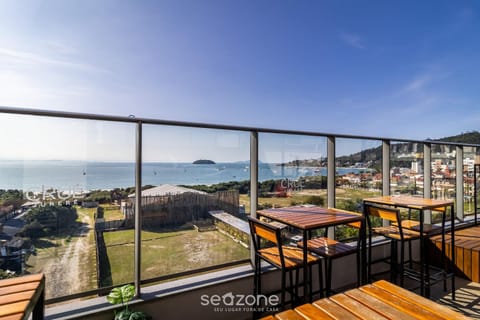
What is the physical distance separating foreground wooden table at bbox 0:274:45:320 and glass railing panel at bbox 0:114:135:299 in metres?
0.54

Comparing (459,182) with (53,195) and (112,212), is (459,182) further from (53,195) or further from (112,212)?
(53,195)

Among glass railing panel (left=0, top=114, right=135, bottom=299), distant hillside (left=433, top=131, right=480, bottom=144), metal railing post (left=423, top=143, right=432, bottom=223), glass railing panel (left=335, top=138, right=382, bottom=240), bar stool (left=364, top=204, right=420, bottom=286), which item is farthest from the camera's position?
distant hillside (left=433, top=131, right=480, bottom=144)

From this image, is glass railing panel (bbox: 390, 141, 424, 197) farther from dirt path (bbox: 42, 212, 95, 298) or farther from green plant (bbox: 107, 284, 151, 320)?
dirt path (bbox: 42, 212, 95, 298)

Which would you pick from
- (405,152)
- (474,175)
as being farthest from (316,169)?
(474,175)

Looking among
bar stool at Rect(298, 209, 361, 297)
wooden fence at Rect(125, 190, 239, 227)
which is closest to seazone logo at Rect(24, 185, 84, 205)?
wooden fence at Rect(125, 190, 239, 227)

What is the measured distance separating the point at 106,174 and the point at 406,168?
4175 millimetres

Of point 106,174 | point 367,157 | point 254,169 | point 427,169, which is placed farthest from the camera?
point 427,169

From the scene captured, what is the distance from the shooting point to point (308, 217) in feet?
7.04

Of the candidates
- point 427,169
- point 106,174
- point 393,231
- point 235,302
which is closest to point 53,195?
point 106,174

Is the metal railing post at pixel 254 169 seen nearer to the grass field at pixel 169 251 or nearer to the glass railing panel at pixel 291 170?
the glass railing panel at pixel 291 170

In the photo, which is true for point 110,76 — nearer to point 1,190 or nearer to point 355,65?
point 1,190

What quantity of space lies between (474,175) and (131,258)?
6.26 metres

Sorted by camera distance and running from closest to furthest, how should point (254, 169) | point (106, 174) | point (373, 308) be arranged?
point (373, 308) → point (106, 174) → point (254, 169)

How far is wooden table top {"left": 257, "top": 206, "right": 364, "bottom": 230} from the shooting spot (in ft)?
6.27
